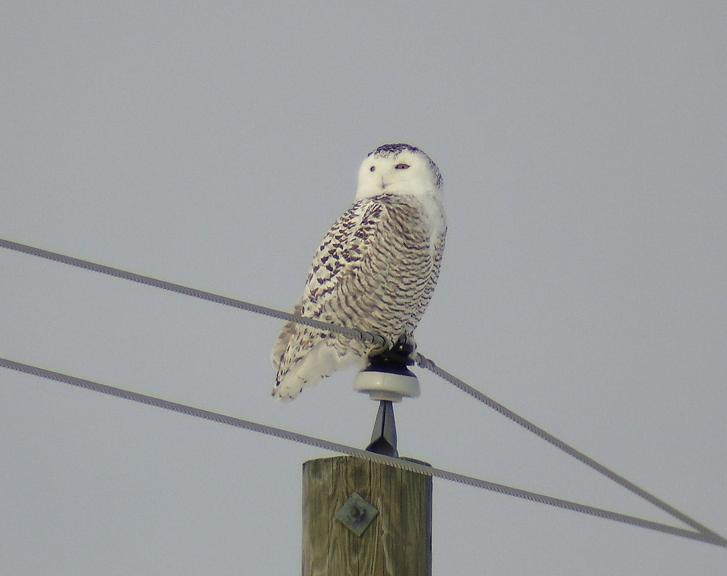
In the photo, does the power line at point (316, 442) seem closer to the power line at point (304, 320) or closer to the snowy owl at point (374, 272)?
the power line at point (304, 320)

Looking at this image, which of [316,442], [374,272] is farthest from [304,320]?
[374,272]

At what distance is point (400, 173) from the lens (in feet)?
24.0

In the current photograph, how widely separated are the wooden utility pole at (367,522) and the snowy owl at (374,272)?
260cm

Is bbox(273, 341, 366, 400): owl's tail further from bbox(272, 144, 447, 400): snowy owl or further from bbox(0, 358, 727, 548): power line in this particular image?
bbox(0, 358, 727, 548): power line

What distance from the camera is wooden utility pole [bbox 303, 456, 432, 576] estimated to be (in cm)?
412

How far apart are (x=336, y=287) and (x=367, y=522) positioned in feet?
9.82

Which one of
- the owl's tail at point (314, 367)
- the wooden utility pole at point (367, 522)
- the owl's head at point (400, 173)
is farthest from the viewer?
the owl's head at point (400, 173)

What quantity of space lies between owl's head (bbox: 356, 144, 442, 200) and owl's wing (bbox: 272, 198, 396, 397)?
129 mm

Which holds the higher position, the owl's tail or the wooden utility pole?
the owl's tail

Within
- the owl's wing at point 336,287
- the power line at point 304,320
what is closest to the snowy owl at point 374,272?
the owl's wing at point 336,287

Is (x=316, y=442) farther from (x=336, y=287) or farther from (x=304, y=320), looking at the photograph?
(x=336, y=287)

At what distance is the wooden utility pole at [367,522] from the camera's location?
13.5 feet

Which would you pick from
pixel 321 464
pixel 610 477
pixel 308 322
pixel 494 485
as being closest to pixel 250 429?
pixel 321 464

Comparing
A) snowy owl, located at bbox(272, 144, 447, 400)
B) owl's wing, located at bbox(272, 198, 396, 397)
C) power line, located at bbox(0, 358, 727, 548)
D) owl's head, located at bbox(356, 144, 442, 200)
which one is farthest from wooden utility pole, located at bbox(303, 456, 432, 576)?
owl's head, located at bbox(356, 144, 442, 200)
